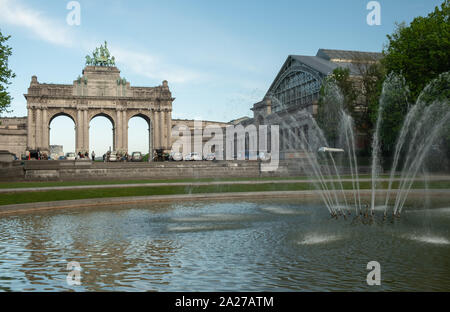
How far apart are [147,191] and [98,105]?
6887 cm

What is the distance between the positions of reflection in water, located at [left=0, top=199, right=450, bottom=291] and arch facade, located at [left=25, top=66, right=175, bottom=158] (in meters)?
75.8

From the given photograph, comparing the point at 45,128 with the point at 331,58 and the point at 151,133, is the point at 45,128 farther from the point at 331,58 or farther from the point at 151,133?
the point at 331,58

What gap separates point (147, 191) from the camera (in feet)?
88.3

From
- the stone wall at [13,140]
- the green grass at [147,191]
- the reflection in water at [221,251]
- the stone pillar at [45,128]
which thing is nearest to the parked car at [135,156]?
the stone pillar at [45,128]

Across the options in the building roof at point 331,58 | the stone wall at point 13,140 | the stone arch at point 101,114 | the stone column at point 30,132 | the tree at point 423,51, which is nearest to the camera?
the tree at point 423,51

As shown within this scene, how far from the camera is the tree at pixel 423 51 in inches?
1554

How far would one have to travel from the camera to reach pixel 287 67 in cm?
10562

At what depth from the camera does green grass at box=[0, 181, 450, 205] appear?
2327cm

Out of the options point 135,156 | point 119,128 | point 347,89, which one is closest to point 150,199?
point 347,89

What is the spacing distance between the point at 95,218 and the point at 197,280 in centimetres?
993

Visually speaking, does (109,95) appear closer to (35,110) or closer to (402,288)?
(35,110)

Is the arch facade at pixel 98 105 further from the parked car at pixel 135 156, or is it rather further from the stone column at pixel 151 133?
the parked car at pixel 135 156

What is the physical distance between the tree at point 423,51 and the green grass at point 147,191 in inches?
538
